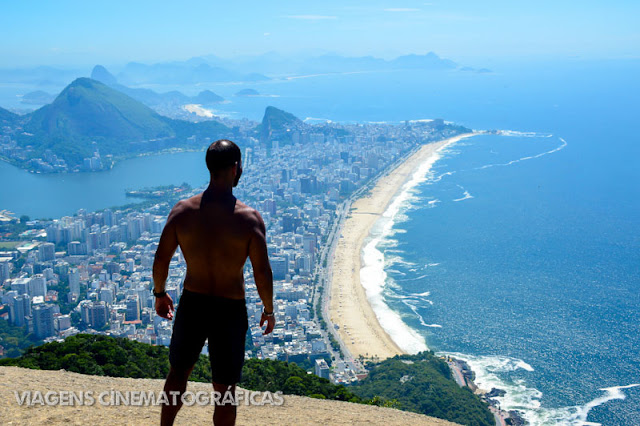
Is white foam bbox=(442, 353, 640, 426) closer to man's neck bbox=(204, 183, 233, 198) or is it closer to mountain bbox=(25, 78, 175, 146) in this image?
man's neck bbox=(204, 183, 233, 198)

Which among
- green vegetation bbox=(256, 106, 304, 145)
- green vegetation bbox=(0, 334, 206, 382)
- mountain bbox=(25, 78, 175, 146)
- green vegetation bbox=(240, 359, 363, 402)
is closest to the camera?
green vegetation bbox=(0, 334, 206, 382)

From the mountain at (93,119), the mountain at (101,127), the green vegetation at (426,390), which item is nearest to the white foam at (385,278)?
the green vegetation at (426,390)

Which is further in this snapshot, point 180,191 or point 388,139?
point 388,139

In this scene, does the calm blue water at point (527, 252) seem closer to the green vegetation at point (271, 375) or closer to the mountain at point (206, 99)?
the green vegetation at point (271, 375)

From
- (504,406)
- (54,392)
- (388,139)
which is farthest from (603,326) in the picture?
(388,139)

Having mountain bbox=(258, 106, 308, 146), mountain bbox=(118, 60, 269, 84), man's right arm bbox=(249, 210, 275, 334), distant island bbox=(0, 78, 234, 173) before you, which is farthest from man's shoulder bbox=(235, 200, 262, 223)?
mountain bbox=(118, 60, 269, 84)

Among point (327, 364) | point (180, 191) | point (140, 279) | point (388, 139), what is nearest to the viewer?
point (327, 364)

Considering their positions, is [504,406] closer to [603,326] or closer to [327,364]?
[327,364]
